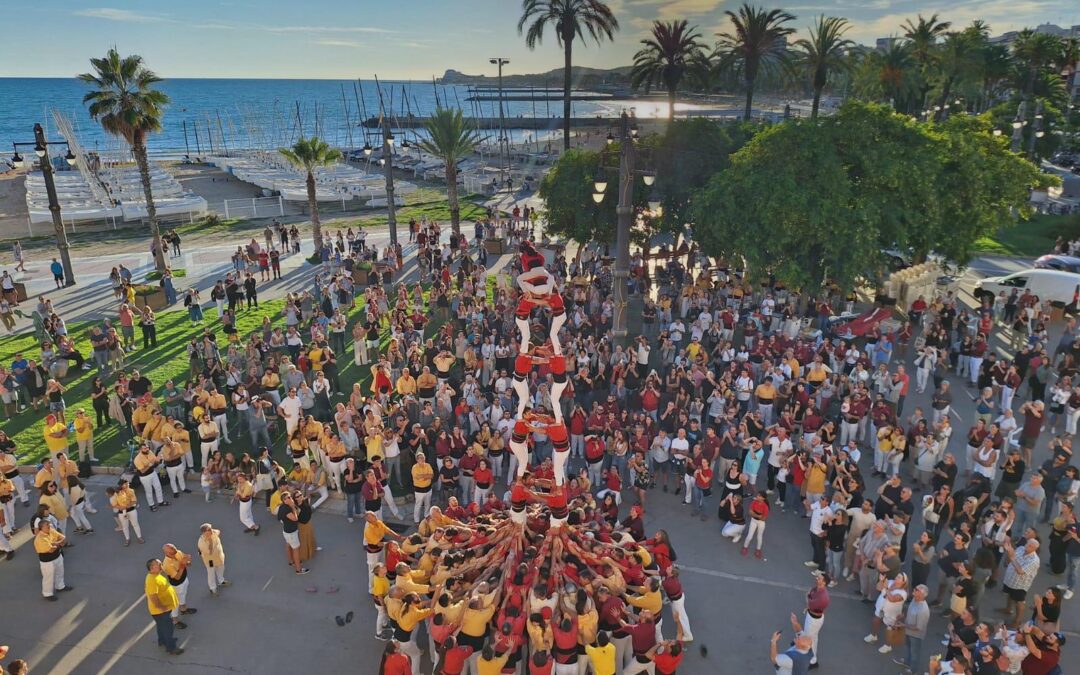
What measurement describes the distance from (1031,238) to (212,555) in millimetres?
38520

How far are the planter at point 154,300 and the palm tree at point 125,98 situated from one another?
22.1 ft

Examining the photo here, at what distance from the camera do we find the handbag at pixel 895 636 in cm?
1002

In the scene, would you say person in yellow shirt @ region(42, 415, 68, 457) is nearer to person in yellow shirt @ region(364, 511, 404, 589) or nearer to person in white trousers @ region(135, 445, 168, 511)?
person in white trousers @ region(135, 445, 168, 511)

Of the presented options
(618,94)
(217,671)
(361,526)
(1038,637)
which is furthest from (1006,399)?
(618,94)

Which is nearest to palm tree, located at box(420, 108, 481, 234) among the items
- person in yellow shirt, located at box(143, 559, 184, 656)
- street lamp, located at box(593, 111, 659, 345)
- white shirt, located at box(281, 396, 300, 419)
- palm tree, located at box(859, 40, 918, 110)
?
street lamp, located at box(593, 111, 659, 345)

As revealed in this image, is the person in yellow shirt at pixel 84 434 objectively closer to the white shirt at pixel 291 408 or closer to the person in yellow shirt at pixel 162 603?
the white shirt at pixel 291 408

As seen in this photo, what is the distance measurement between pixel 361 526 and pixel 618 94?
164 m

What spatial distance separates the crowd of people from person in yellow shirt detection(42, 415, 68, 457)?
0.04 metres

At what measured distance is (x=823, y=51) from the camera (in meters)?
34.2

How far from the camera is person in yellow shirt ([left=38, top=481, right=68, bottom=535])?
39.8 ft

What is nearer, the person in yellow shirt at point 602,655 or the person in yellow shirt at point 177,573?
the person in yellow shirt at point 602,655

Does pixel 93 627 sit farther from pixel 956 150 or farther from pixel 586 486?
pixel 956 150

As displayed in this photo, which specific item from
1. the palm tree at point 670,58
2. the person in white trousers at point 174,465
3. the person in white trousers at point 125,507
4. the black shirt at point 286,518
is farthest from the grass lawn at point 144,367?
the palm tree at point 670,58

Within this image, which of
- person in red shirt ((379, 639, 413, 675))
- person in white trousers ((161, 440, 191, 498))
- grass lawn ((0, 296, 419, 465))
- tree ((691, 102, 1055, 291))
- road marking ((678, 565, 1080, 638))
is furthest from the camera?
tree ((691, 102, 1055, 291))
